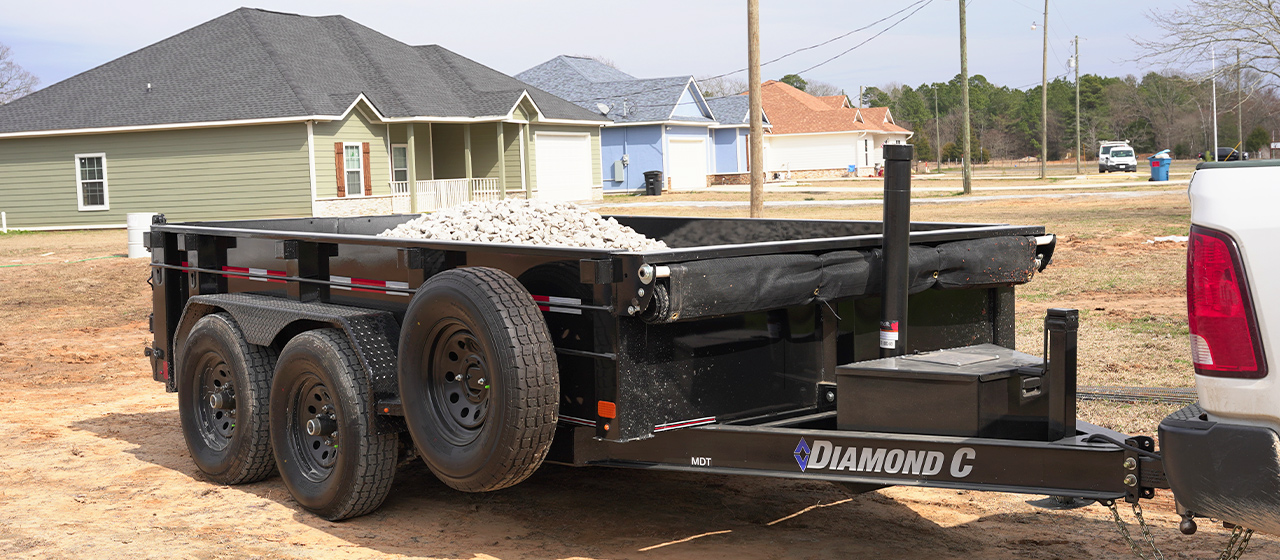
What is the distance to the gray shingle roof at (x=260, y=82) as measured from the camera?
3012cm

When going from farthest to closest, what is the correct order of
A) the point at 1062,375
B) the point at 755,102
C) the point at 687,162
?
the point at 687,162 → the point at 755,102 → the point at 1062,375

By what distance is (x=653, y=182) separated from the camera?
45.9 metres

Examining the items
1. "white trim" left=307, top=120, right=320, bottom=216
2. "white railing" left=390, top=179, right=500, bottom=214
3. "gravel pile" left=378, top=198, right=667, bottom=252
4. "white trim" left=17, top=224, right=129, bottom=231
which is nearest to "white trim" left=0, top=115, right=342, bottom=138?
"white trim" left=307, top=120, right=320, bottom=216

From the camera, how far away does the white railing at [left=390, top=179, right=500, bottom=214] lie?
32938 mm

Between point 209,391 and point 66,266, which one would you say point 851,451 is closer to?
point 209,391

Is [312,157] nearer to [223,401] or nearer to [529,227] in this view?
[223,401]

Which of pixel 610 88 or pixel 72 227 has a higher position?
pixel 610 88

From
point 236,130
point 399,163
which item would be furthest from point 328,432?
point 399,163

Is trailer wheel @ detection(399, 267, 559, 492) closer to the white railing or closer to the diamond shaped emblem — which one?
the diamond shaped emblem

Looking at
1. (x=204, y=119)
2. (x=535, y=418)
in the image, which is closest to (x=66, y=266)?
(x=204, y=119)

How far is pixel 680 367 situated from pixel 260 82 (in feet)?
95.0

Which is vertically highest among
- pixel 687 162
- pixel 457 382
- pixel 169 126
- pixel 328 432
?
pixel 169 126

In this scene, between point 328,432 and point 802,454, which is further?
point 328,432

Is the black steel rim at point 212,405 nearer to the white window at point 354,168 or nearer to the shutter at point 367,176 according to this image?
the white window at point 354,168
